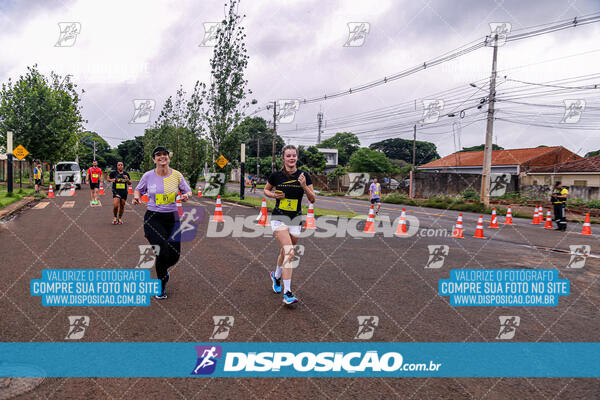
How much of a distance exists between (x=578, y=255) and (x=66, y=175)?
32.2 meters

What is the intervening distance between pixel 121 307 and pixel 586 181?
3605cm

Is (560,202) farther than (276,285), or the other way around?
(560,202)

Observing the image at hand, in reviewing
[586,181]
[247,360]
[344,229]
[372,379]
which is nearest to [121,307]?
[247,360]

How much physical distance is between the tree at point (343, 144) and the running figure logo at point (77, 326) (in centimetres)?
9666

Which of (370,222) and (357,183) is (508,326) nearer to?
(370,222)

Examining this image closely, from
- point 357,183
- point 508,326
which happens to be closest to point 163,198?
point 508,326

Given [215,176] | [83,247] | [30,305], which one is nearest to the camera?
[30,305]

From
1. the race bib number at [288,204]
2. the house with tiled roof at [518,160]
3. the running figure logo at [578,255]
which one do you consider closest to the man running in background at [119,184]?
the race bib number at [288,204]

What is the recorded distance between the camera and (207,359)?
3.64 metres

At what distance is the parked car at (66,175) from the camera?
31495 millimetres

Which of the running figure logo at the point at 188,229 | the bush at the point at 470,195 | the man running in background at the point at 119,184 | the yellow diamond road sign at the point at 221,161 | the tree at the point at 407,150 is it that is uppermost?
the tree at the point at 407,150

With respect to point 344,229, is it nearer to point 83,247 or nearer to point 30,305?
point 83,247

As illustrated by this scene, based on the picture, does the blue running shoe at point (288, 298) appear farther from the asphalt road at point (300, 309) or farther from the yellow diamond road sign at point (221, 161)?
the yellow diamond road sign at point (221, 161)

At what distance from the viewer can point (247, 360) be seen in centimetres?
366
